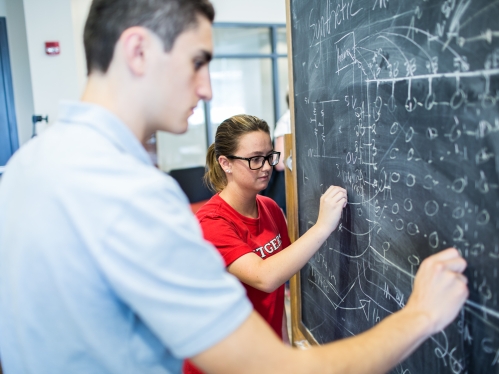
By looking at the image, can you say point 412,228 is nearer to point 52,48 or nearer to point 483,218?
point 483,218

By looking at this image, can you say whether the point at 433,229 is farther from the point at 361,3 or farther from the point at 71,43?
the point at 71,43

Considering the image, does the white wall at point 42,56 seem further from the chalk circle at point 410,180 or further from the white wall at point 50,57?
the chalk circle at point 410,180

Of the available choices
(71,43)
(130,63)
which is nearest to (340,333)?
(130,63)

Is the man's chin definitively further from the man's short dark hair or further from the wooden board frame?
the wooden board frame

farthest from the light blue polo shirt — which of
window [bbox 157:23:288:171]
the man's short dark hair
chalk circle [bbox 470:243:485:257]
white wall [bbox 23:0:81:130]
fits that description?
window [bbox 157:23:288:171]

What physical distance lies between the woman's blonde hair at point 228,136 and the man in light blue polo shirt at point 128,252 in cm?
86

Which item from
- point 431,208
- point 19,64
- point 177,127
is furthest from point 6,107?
point 431,208

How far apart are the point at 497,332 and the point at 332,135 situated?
2.65ft

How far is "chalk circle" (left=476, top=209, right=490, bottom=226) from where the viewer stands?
33.2 inches

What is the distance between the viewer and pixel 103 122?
2.44 feet

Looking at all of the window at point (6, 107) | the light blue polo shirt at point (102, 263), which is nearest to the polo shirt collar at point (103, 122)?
the light blue polo shirt at point (102, 263)

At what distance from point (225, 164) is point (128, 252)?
3.67ft

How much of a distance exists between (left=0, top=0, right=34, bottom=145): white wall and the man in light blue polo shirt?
14.6ft

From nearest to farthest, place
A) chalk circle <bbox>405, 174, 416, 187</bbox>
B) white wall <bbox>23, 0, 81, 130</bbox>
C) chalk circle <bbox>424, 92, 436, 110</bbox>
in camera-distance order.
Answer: chalk circle <bbox>424, 92, 436, 110</bbox>
chalk circle <bbox>405, 174, 416, 187</bbox>
white wall <bbox>23, 0, 81, 130</bbox>
